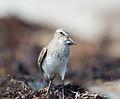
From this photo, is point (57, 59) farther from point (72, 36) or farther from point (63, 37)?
point (72, 36)

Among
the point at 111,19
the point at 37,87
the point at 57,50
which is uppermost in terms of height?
the point at 111,19

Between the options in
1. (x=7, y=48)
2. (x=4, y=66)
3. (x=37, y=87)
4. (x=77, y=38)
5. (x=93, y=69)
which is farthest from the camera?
(x=77, y=38)

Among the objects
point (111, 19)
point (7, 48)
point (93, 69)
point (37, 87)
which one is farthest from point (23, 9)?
point (37, 87)

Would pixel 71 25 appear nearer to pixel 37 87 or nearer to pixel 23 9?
pixel 23 9

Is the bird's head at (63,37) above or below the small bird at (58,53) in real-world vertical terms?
above

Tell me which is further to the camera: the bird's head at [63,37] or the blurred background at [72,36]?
the blurred background at [72,36]

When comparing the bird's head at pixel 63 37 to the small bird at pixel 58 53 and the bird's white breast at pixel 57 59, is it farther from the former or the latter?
the bird's white breast at pixel 57 59

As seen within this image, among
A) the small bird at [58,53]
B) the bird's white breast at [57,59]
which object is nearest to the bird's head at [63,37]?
the small bird at [58,53]

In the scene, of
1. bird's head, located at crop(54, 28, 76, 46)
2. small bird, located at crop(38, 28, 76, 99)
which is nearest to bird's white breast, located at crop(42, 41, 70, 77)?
small bird, located at crop(38, 28, 76, 99)

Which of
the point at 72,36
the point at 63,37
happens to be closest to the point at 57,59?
the point at 63,37
